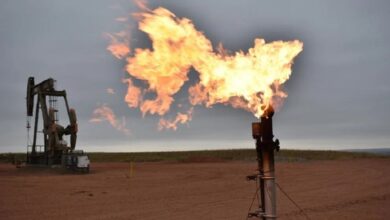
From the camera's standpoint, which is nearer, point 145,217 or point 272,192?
point 272,192

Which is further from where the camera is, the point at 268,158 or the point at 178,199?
the point at 178,199

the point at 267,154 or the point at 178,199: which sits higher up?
the point at 267,154

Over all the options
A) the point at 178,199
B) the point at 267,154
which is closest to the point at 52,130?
the point at 178,199

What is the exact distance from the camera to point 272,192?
9.99 meters

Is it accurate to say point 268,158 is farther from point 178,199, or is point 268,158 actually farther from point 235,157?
point 235,157

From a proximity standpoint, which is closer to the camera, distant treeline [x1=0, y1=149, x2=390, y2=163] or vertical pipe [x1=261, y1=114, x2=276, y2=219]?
vertical pipe [x1=261, y1=114, x2=276, y2=219]

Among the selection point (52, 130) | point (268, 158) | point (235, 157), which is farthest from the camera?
point (235, 157)

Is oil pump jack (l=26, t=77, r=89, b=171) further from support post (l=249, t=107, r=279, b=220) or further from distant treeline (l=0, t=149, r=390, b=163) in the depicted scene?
support post (l=249, t=107, r=279, b=220)

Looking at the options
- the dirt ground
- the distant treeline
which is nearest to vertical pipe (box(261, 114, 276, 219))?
the dirt ground

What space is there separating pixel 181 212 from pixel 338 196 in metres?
9.42

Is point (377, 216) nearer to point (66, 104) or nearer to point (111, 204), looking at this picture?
point (111, 204)

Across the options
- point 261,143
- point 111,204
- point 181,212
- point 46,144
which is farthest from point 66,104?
point 261,143

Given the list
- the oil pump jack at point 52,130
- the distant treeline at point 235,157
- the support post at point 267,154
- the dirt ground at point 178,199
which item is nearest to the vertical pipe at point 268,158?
the support post at point 267,154

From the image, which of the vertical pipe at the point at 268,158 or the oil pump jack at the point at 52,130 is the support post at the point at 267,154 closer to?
the vertical pipe at the point at 268,158
